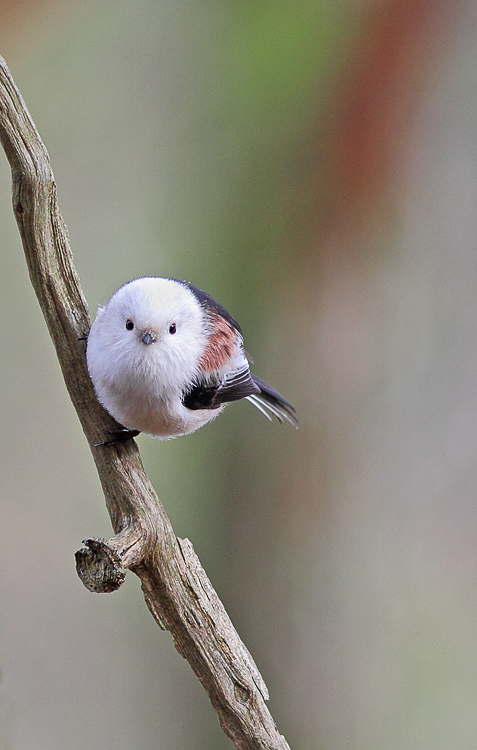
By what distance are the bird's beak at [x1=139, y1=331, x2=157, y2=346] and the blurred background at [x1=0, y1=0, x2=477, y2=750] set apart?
0.79 metres

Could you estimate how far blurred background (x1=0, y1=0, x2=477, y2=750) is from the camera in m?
1.42

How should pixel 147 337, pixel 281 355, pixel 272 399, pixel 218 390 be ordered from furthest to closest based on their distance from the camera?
pixel 281 355
pixel 272 399
pixel 218 390
pixel 147 337

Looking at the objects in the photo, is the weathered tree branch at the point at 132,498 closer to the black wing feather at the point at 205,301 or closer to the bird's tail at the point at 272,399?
the black wing feather at the point at 205,301

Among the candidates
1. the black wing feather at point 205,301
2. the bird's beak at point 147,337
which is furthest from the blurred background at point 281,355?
the bird's beak at point 147,337

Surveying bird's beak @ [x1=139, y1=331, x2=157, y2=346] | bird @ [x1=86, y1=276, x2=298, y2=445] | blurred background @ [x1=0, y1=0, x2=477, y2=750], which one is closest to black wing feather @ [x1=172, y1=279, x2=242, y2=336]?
bird @ [x1=86, y1=276, x2=298, y2=445]

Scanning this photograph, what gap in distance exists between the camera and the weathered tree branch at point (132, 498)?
0.71m

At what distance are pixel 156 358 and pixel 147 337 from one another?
1.2 inches

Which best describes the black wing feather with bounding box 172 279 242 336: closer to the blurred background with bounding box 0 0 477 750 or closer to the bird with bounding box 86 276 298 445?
the bird with bounding box 86 276 298 445

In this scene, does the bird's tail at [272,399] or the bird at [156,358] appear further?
the bird's tail at [272,399]

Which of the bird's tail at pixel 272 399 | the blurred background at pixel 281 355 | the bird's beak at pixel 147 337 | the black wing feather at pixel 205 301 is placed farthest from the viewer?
the blurred background at pixel 281 355

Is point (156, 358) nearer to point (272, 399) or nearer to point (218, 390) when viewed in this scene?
point (218, 390)

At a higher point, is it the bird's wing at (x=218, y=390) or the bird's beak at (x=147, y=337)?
the bird's beak at (x=147, y=337)

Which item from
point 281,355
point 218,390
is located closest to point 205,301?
point 218,390

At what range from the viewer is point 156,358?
2.34 ft
